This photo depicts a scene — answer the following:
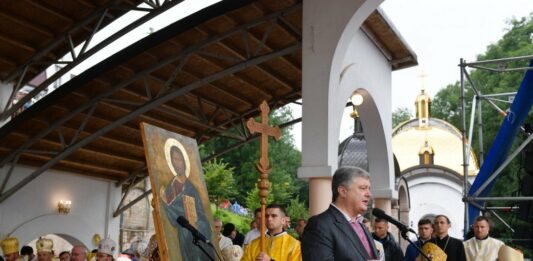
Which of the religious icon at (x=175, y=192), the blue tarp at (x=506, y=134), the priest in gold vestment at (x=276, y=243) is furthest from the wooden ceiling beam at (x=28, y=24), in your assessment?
the blue tarp at (x=506, y=134)

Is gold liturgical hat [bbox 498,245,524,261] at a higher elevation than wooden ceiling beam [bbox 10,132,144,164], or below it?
below

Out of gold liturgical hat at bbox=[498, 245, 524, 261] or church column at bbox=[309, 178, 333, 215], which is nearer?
gold liturgical hat at bbox=[498, 245, 524, 261]

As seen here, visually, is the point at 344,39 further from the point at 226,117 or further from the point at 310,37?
the point at 226,117

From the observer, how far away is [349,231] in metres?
4.32

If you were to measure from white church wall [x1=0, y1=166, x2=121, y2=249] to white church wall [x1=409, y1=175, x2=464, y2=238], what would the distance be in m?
20.2

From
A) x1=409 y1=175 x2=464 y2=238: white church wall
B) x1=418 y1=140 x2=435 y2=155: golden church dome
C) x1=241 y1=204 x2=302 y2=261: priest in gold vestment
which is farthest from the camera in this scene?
x1=418 y1=140 x2=435 y2=155: golden church dome

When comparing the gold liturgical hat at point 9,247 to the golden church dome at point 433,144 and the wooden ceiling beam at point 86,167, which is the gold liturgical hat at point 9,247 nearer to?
the wooden ceiling beam at point 86,167

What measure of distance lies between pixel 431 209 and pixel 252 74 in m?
22.1

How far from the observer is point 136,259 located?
30.4ft

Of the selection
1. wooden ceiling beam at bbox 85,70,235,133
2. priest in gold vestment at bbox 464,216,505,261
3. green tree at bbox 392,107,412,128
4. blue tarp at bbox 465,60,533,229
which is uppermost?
green tree at bbox 392,107,412,128

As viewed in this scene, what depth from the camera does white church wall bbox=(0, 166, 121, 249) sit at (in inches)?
658

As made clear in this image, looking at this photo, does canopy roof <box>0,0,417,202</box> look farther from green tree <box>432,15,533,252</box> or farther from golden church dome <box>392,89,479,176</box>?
golden church dome <box>392,89,479,176</box>

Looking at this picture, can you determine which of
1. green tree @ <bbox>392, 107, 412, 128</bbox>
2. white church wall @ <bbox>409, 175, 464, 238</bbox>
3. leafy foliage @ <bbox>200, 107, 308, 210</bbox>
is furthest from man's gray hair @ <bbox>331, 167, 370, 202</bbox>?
green tree @ <bbox>392, 107, 412, 128</bbox>

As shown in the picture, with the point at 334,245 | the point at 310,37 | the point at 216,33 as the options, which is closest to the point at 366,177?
the point at 334,245
